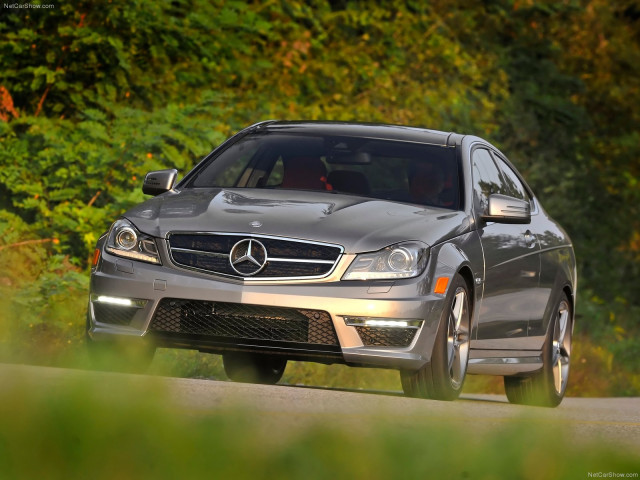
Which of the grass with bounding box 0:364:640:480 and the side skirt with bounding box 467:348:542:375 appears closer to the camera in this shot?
the grass with bounding box 0:364:640:480

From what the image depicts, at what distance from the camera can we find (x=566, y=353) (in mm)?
12203

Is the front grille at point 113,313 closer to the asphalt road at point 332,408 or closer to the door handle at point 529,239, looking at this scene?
the asphalt road at point 332,408

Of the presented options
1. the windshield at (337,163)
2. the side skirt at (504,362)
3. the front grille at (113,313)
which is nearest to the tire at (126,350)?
the front grille at (113,313)

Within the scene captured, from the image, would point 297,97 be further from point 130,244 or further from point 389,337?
point 389,337

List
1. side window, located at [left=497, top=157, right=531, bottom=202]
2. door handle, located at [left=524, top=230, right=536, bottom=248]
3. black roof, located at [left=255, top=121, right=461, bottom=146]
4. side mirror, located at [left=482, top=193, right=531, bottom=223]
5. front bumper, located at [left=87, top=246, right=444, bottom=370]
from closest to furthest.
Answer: front bumper, located at [left=87, top=246, right=444, bottom=370], side mirror, located at [left=482, top=193, right=531, bottom=223], black roof, located at [left=255, top=121, right=461, bottom=146], door handle, located at [left=524, top=230, right=536, bottom=248], side window, located at [left=497, top=157, right=531, bottom=202]

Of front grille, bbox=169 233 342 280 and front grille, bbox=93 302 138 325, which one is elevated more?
front grille, bbox=169 233 342 280

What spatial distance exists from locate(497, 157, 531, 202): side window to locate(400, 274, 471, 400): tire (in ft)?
7.02

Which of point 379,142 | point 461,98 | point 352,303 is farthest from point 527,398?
point 461,98

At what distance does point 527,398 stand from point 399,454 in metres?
6.39

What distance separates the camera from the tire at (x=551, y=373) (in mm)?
11469

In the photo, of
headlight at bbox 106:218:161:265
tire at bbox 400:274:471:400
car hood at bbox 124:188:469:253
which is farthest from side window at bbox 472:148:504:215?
headlight at bbox 106:218:161:265

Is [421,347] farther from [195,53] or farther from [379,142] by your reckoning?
[195,53]

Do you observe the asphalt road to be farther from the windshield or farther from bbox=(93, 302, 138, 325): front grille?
the windshield

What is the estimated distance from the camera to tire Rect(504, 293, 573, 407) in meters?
11.5
